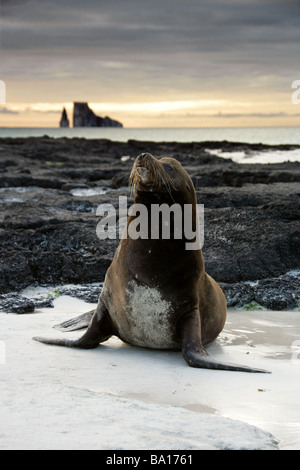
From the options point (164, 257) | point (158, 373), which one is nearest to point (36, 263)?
point (164, 257)

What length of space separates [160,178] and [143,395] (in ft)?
6.20

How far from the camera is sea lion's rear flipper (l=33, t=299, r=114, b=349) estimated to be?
5867 millimetres

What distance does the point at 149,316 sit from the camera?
5781 millimetres

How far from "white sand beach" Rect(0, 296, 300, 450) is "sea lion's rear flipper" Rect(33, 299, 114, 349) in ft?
0.32

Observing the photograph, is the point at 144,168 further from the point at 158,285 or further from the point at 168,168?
the point at 158,285

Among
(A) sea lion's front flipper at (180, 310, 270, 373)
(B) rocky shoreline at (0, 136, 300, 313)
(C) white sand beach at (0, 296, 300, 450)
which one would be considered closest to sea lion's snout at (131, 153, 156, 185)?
(A) sea lion's front flipper at (180, 310, 270, 373)

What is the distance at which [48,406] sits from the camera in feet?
12.8

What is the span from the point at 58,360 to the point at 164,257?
1.24 metres

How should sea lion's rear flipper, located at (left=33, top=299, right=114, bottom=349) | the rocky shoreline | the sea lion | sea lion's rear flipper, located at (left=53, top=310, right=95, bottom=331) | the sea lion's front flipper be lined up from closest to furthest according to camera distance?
the sea lion's front flipper < the sea lion < sea lion's rear flipper, located at (left=33, top=299, right=114, bottom=349) < sea lion's rear flipper, located at (left=53, top=310, right=95, bottom=331) < the rocky shoreline

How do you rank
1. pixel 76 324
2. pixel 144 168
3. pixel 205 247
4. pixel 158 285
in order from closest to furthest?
1. pixel 144 168
2. pixel 158 285
3. pixel 76 324
4. pixel 205 247

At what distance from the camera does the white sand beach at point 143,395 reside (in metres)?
3.45

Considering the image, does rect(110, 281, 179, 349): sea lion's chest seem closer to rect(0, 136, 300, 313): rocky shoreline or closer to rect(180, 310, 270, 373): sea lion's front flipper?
rect(180, 310, 270, 373): sea lion's front flipper

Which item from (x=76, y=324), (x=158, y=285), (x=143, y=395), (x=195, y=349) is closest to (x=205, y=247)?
(x=76, y=324)

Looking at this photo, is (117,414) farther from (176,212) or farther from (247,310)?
(247,310)
